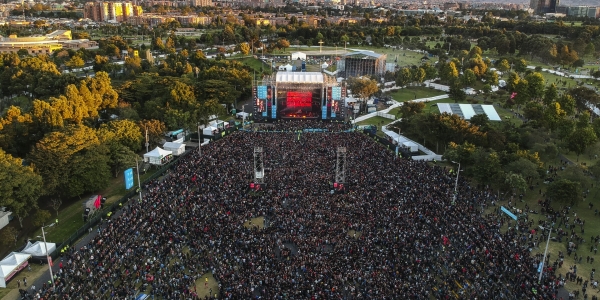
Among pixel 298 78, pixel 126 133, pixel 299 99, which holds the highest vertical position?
pixel 298 78

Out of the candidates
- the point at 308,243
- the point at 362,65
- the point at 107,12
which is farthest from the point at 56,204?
the point at 107,12

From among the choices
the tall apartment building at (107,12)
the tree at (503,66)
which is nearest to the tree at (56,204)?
the tree at (503,66)

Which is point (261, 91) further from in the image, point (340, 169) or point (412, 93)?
point (412, 93)

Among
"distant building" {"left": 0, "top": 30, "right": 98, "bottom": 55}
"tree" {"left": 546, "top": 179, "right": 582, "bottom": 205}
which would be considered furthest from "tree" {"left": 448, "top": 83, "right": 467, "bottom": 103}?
"distant building" {"left": 0, "top": 30, "right": 98, "bottom": 55}

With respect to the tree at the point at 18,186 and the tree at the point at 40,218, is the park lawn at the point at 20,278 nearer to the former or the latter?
the tree at the point at 40,218

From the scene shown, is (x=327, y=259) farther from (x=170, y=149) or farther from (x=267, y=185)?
(x=170, y=149)

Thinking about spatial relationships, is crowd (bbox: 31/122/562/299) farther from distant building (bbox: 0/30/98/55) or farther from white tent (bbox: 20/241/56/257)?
distant building (bbox: 0/30/98/55)

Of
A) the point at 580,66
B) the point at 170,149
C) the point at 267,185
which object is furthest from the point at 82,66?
the point at 580,66
